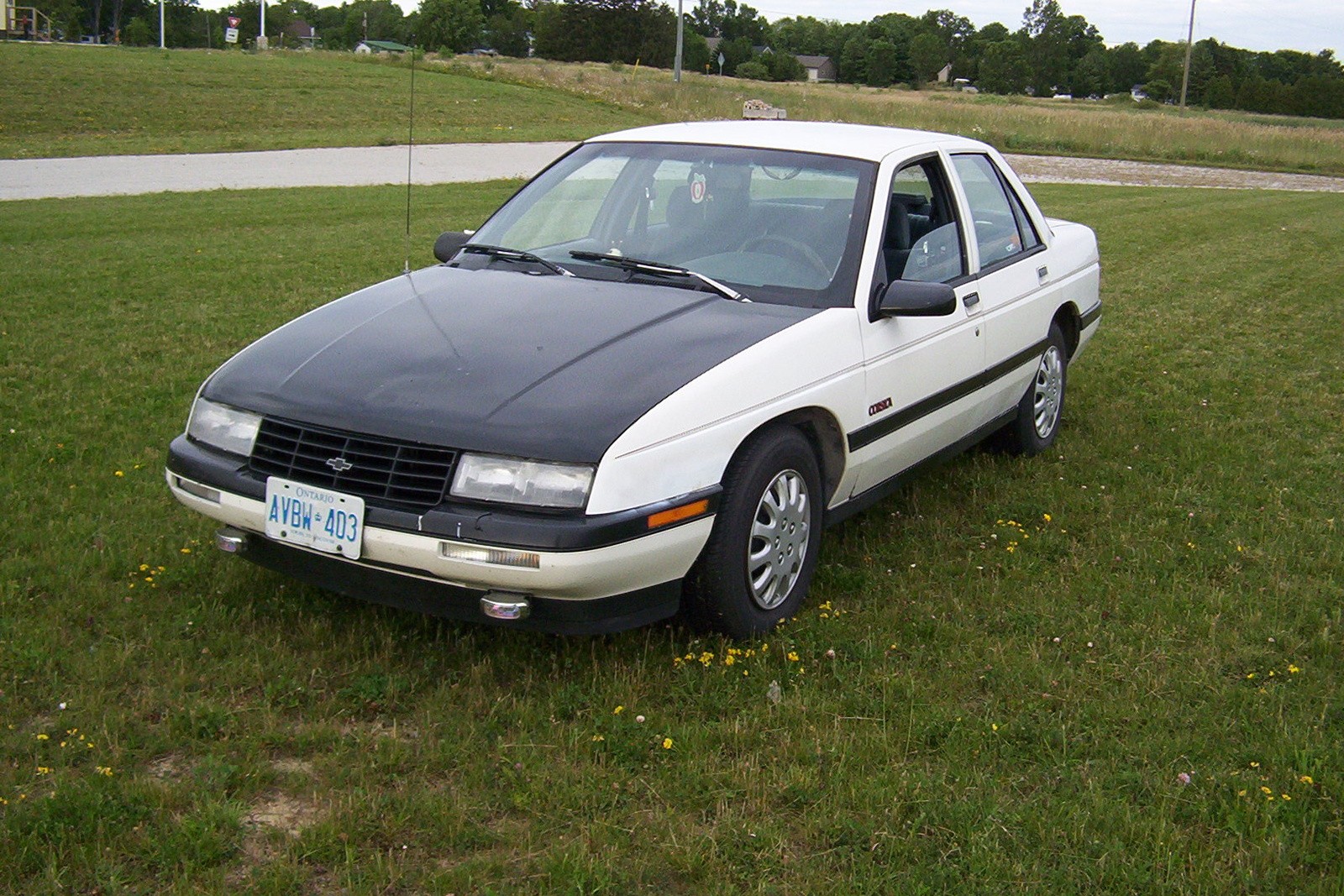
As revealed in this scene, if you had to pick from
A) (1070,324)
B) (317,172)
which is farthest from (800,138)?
(317,172)

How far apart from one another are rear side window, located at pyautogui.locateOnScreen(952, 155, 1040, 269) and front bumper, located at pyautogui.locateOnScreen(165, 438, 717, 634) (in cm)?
249

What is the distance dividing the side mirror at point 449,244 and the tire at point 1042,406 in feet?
8.67

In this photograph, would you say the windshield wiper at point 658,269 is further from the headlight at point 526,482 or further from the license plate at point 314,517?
the license plate at point 314,517

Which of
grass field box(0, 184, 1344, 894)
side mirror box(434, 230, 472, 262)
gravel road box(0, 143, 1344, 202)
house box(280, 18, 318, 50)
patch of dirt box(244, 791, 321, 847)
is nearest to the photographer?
grass field box(0, 184, 1344, 894)

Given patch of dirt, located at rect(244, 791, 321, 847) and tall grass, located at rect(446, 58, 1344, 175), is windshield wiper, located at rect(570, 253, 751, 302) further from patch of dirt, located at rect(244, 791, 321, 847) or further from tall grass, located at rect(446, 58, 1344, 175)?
tall grass, located at rect(446, 58, 1344, 175)

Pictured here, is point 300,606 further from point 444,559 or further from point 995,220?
point 995,220

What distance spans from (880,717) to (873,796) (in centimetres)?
45

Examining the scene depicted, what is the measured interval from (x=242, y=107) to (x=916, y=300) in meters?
28.4

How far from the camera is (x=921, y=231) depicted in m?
5.07

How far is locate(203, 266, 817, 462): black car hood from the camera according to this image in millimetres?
3572

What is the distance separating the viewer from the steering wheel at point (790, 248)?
4578mm

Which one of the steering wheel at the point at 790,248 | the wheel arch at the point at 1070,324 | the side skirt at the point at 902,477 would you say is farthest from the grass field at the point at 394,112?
the steering wheel at the point at 790,248

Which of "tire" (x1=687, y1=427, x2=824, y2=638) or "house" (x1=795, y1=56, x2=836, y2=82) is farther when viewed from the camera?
"house" (x1=795, y1=56, x2=836, y2=82)

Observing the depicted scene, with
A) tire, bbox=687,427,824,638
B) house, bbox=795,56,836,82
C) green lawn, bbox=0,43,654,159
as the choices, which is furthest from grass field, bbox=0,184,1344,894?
house, bbox=795,56,836,82
